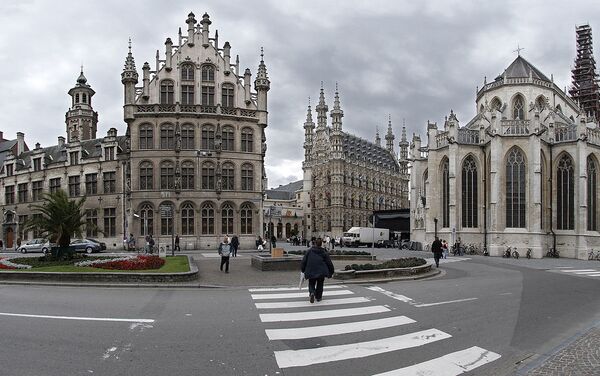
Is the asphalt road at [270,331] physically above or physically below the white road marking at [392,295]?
above

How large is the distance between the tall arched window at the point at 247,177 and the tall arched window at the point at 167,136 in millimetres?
6990

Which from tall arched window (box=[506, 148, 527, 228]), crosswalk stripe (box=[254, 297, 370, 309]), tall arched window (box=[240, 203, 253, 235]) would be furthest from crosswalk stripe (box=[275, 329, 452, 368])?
tall arched window (box=[506, 148, 527, 228])

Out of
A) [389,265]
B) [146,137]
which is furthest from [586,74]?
[389,265]

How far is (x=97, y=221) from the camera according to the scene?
4669cm

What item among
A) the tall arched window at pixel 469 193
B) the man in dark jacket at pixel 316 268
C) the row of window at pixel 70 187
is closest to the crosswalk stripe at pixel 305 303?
the man in dark jacket at pixel 316 268

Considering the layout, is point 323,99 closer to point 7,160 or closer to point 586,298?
point 7,160

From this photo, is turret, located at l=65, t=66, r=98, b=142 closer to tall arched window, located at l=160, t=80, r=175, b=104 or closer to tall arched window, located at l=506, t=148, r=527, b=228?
tall arched window, located at l=160, t=80, r=175, b=104

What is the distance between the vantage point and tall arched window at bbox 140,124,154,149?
43719mm

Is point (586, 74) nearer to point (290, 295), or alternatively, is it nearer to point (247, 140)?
point (247, 140)

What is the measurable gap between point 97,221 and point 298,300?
39312mm

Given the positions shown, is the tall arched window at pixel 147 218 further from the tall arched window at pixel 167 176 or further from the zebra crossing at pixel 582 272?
the zebra crossing at pixel 582 272

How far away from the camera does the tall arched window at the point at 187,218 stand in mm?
43344

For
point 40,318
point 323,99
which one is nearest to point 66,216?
point 40,318

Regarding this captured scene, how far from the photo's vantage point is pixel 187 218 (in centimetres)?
4350
